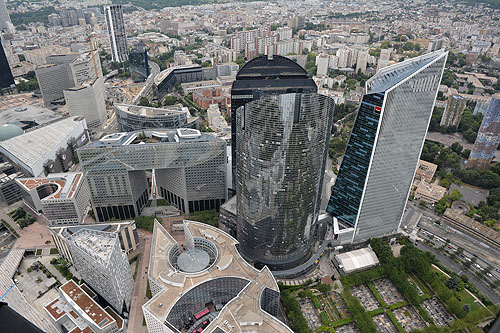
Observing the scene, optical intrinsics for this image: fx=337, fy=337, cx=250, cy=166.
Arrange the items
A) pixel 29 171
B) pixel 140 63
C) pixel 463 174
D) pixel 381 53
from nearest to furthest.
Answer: pixel 29 171 → pixel 463 174 → pixel 140 63 → pixel 381 53

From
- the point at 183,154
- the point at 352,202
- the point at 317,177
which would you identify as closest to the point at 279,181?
the point at 317,177

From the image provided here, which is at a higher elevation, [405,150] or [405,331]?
[405,150]

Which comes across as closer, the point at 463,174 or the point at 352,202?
the point at 352,202

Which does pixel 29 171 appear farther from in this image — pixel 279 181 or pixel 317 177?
pixel 317 177

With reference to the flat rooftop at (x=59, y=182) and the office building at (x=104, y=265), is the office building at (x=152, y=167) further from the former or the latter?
the office building at (x=104, y=265)

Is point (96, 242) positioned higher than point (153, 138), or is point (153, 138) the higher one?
point (153, 138)

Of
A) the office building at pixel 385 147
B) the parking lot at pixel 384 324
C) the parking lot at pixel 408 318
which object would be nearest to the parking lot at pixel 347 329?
the parking lot at pixel 384 324

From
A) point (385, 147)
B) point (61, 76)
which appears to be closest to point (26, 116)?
point (61, 76)

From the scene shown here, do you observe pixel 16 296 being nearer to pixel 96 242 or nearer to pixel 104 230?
pixel 96 242
